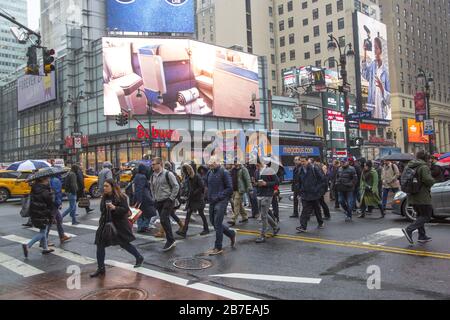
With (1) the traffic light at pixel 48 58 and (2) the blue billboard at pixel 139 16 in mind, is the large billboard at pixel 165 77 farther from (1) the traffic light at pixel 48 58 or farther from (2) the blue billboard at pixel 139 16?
(1) the traffic light at pixel 48 58

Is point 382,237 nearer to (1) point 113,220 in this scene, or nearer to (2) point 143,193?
(2) point 143,193

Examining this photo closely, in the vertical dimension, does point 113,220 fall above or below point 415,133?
below

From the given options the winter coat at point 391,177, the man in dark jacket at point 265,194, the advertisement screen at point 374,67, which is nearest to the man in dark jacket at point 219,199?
the man in dark jacket at point 265,194

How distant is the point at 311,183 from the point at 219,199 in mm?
2968

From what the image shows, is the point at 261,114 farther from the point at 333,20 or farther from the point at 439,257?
the point at 439,257

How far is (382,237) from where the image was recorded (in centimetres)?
930

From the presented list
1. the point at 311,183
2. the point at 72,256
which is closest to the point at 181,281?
the point at 72,256

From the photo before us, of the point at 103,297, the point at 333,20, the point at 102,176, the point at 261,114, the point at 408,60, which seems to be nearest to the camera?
the point at 103,297

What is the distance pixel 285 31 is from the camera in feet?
292

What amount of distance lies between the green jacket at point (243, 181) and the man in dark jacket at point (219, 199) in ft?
11.6

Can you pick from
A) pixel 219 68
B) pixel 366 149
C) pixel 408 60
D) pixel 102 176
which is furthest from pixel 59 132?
pixel 408 60

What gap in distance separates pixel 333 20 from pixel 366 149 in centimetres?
2854

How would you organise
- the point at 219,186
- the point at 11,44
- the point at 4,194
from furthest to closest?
the point at 11,44 → the point at 4,194 → the point at 219,186

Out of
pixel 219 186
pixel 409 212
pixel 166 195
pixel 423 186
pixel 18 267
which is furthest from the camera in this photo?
pixel 409 212
